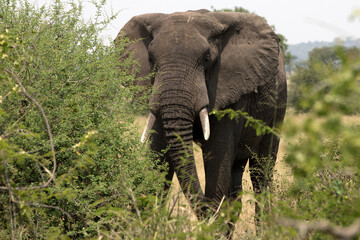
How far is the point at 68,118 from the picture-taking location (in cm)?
473

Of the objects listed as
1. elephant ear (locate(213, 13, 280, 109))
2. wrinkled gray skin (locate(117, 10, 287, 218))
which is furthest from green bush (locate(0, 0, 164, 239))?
elephant ear (locate(213, 13, 280, 109))

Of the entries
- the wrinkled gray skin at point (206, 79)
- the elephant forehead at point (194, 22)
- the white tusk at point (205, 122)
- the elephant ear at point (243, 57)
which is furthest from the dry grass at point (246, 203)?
the elephant forehead at point (194, 22)

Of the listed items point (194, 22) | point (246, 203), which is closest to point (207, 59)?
point (194, 22)

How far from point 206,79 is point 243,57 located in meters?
0.62

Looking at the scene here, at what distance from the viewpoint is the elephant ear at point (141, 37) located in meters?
6.06

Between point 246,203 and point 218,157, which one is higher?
point 218,157

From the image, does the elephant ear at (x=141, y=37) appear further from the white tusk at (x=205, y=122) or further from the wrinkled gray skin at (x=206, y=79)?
the white tusk at (x=205, y=122)

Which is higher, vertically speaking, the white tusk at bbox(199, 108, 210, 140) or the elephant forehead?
the elephant forehead

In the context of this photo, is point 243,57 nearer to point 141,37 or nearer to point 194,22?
point 194,22

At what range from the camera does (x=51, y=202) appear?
4578 millimetres

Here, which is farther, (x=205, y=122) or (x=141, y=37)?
(x=141, y=37)

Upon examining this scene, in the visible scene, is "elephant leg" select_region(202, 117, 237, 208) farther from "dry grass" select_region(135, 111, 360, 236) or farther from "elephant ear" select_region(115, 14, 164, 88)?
"elephant ear" select_region(115, 14, 164, 88)

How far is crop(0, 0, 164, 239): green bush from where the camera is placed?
447cm

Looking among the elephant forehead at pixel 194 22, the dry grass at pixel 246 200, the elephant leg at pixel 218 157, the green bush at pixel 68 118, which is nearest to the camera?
the dry grass at pixel 246 200
